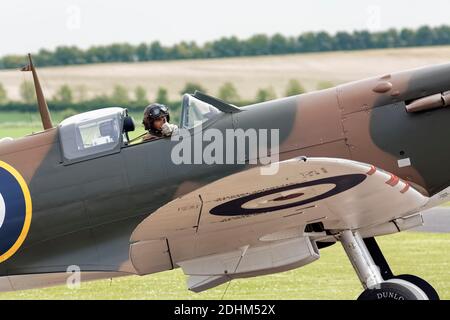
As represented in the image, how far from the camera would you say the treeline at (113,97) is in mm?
26169

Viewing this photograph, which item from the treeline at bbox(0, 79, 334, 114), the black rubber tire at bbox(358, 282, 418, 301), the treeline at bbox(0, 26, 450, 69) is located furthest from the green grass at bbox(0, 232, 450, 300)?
the treeline at bbox(0, 26, 450, 69)

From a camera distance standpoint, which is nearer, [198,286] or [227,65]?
[198,286]

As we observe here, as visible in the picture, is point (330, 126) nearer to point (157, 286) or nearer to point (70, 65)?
point (157, 286)

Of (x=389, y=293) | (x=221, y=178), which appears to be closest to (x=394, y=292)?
(x=389, y=293)

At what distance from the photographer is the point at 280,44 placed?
35750mm

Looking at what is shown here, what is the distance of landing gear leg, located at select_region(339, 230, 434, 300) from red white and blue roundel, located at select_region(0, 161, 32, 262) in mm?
2393

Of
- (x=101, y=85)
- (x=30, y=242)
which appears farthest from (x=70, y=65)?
(x=30, y=242)

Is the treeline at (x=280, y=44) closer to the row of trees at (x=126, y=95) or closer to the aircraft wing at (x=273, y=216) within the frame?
the row of trees at (x=126, y=95)

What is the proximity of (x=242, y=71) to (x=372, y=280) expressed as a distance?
24.9 m

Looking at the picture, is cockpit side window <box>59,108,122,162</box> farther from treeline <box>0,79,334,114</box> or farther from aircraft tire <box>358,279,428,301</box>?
treeline <box>0,79,334,114</box>

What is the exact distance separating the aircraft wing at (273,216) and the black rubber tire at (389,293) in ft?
1.59

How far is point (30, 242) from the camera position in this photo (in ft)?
25.0

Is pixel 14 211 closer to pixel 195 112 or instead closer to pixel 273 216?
pixel 195 112
